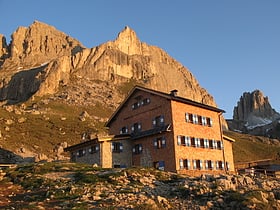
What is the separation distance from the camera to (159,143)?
45719mm

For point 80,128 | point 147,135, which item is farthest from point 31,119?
point 147,135

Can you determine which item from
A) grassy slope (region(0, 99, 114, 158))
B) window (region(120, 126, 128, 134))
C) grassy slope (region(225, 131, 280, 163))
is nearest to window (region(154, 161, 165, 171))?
window (region(120, 126, 128, 134))

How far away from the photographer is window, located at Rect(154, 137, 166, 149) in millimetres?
45244

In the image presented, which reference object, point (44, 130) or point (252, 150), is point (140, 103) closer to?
Answer: point (44, 130)

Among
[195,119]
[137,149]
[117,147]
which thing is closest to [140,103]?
[137,149]

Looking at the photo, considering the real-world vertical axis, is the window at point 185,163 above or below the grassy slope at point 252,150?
below

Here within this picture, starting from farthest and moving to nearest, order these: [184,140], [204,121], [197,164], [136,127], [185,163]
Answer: [136,127], [204,121], [197,164], [184,140], [185,163]

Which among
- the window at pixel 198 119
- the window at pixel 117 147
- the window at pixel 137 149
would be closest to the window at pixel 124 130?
the window at pixel 137 149

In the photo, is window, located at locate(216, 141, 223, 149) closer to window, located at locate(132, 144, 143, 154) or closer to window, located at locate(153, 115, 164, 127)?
window, located at locate(153, 115, 164, 127)

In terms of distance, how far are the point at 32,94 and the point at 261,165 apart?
117555 millimetres

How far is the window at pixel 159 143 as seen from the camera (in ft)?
148

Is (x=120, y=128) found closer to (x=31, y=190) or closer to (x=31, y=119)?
(x=31, y=190)

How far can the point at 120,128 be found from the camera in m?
54.3

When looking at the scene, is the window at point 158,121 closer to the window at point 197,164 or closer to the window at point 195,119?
the window at point 195,119
